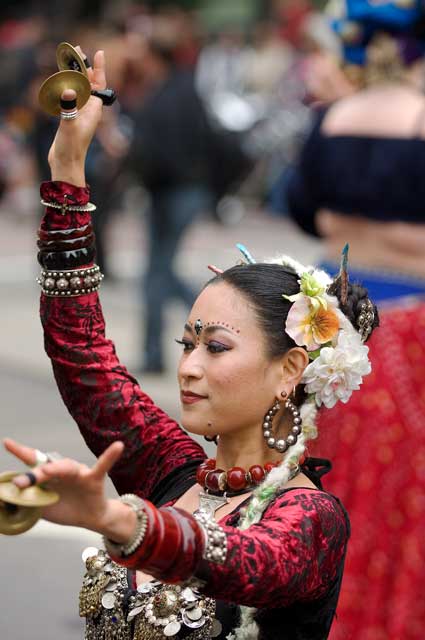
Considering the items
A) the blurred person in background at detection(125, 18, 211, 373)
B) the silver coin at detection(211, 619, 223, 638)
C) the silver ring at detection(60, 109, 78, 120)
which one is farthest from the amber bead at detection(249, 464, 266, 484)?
the blurred person in background at detection(125, 18, 211, 373)

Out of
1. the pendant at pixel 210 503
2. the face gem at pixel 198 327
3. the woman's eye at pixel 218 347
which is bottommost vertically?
the pendant at pixel 210 503

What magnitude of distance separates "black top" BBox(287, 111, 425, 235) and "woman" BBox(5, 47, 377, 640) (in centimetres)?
160

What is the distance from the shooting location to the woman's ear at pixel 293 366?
246 cm

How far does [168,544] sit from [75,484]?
0.17 meters

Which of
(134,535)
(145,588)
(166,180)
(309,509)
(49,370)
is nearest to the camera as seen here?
(134,535)

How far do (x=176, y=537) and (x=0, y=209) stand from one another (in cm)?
1536

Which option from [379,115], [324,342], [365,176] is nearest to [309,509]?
[324,342]

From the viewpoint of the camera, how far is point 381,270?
4.16 meters

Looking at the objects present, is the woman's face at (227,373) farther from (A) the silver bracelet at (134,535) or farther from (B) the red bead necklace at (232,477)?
(A) the silver bracelet at (134,535)

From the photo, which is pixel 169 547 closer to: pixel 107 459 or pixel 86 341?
pixel 107 459

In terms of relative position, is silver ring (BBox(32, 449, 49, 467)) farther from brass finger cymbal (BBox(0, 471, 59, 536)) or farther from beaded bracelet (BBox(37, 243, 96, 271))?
beaded bracelet (BBox(37, 243, 96, 271))

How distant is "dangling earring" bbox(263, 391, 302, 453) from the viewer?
2.44 metres

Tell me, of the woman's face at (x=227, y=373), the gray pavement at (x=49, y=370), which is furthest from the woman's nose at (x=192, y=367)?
the gray pavement at (x=49, y=370)

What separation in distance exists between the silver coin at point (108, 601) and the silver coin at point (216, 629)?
0.58 ft
